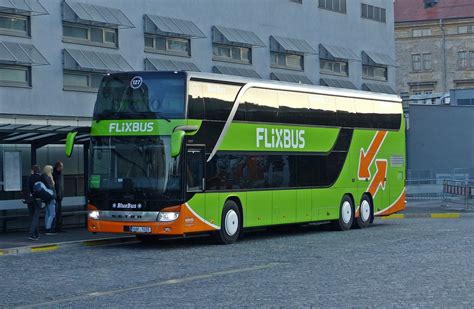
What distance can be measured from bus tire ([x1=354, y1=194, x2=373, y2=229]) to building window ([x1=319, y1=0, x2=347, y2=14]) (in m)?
18.9

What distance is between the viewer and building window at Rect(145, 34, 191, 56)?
35156mm

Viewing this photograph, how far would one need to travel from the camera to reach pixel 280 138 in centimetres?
2391

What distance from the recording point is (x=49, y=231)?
24.3 meters

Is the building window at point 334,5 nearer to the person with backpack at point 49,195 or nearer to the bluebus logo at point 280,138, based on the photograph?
the bluebus logo at point 280,138

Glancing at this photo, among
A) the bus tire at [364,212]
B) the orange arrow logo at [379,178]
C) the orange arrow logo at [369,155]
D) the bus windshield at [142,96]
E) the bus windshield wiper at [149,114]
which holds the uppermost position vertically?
the bus windshield at [142,96]

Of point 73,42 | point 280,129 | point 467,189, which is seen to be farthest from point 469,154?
point 280,129

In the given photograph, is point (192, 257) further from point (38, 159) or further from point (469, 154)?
point (469, 154)

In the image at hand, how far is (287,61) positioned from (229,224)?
21.5 meters

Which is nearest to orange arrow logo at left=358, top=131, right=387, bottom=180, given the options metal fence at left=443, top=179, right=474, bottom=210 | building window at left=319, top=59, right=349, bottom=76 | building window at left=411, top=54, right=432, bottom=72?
metal fence at left=443, top=179, right=474, bottom=210

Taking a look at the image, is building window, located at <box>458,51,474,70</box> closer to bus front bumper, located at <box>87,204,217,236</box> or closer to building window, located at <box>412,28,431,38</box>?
building window, located at <box>412,28,431,38</box>

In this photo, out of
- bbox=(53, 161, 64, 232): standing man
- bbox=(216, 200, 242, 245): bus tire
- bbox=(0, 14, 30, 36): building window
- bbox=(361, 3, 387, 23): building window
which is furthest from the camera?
bbox=(361, 3, 387, 23): building window

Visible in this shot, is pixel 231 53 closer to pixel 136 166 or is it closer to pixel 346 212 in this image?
pixel 346 212

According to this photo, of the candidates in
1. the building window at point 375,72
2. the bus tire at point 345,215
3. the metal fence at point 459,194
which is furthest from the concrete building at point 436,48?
the bus tire at point 345,215

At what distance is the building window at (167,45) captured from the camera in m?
35.2
